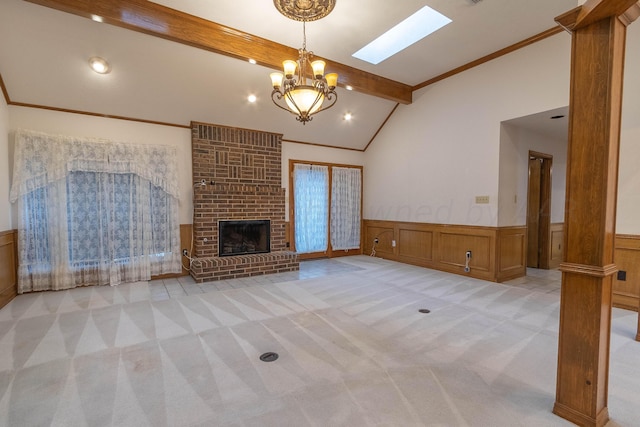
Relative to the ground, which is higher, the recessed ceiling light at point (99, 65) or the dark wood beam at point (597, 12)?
the recessed ceiling light at point (99, 65)

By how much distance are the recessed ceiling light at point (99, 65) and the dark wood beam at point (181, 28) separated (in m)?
0.88

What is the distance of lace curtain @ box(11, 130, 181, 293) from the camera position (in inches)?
152

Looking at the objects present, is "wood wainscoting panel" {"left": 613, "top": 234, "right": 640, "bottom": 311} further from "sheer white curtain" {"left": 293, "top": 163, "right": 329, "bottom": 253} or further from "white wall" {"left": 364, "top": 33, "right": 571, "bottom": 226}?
"sheer white curtain" {"left": 293, "top": 163, "right": 329, "bottom": 253}

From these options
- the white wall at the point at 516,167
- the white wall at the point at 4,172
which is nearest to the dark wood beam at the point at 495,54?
the white wall at the point at 516,167

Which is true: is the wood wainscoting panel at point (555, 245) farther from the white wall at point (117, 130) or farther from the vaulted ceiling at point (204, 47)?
the white wall at point (117, 130)

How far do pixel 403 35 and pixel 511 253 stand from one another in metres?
3.68

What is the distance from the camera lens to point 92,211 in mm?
4258

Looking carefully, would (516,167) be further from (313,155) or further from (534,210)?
(313,155)

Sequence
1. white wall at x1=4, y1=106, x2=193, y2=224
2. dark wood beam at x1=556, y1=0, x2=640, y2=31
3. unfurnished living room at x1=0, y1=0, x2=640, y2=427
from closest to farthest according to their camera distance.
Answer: dark wood beam at x1=556, y1=0, x2=640, y2=31 → unfurnished living room at x1=0, y1=0, x2=640, y2=427 → white wall at x1=4, y1=106, x2=193, y2=224

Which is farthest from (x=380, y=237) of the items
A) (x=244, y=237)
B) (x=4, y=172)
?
(x=4, y=172)

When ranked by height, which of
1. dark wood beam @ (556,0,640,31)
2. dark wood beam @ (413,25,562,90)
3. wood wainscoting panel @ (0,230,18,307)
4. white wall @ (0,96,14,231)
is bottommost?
wood wainscoting panel @ (0,230,18,307)

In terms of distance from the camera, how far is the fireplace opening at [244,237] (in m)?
5.12

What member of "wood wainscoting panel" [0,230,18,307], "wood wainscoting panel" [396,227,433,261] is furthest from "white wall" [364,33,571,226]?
"wood wainscoting panel" [0,230,18,307]

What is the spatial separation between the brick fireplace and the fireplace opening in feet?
0.18
